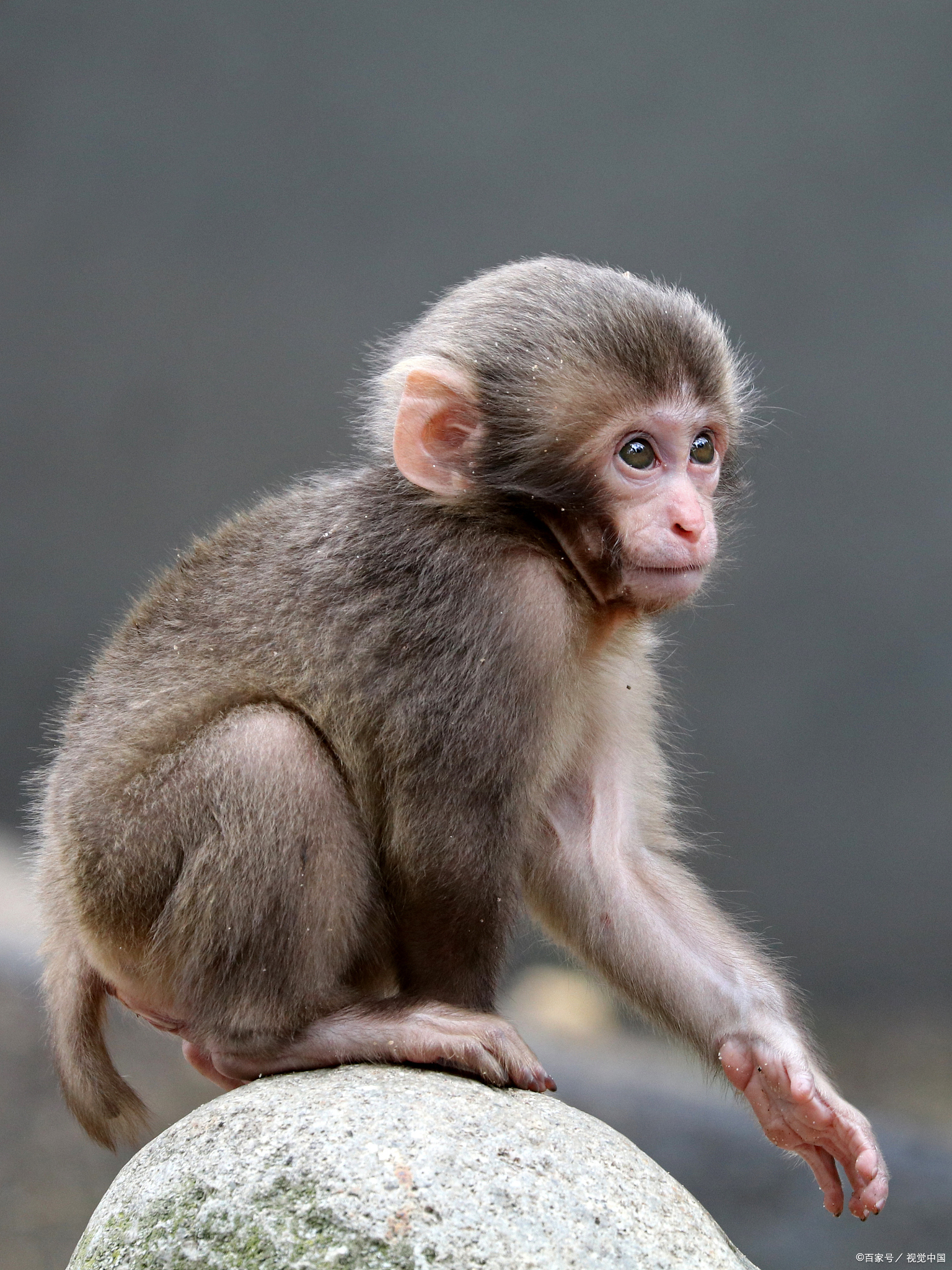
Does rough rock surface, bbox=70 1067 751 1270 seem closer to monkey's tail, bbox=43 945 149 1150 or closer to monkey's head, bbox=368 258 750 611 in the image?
monkey's tail, bbox=43 945 149 1150

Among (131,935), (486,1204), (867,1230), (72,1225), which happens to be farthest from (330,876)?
(867,1230)

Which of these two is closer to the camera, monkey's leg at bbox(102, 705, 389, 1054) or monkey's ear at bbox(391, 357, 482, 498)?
monkey's leg at bbox(102, 705, 389, 1054)

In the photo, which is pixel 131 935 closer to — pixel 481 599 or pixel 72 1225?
pixel 481 599

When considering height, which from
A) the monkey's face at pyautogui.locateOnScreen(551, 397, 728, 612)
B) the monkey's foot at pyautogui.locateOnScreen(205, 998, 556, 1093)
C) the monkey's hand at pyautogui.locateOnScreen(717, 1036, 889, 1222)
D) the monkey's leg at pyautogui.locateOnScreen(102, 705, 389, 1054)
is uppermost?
the monkey's face at pyautogui.locateOnScreen(551, 397, 728, 612)

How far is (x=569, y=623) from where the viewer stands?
4203 mm

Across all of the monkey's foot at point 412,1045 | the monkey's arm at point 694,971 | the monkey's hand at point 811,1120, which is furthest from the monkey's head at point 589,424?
the monkey's hand at point 811,1120

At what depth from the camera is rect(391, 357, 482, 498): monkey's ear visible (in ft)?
13.9

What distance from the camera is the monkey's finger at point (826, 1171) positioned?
4.28m

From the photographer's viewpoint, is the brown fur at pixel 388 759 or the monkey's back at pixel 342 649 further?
the monkey's back at pixel 342 649

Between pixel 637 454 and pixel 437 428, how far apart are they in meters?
0.65

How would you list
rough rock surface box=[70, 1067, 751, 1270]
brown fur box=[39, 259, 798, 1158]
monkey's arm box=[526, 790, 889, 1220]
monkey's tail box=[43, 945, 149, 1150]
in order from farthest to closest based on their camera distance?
monkey's tail box=[43, 945, 149, 1150], monkey's arm box=[526, 790, 889, 1220], brown fur box=[39, 259, 798, 1158], rough rock surface box=[70, 1067, 751, 1270]

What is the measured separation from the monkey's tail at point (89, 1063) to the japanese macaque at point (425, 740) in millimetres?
11

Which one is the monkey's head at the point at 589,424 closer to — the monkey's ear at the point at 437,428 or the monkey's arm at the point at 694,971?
the monkey's ear at the point at 437,428

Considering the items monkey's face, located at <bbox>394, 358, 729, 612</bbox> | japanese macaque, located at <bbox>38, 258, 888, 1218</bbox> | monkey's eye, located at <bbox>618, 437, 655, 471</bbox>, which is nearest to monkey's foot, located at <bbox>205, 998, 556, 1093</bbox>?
japanese macaque, located at <bbox>38, 258, 888, 1218</bbox>
